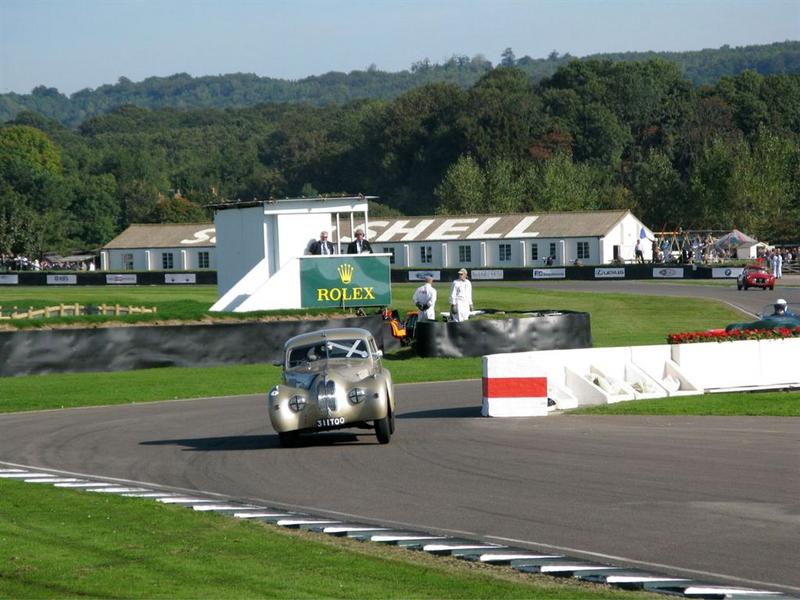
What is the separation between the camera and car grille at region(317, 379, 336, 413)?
17.5 metres

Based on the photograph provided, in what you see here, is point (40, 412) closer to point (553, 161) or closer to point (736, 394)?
point (736, 394)

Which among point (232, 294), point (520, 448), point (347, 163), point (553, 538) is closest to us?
point (553, 538)

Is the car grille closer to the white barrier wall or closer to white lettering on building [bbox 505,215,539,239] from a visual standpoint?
the white barrier wall

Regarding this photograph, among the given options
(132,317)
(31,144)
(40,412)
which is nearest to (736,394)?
(40,412)

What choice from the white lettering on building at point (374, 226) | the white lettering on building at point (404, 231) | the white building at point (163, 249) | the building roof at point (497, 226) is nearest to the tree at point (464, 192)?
the white lettering on building at point (374, 226)

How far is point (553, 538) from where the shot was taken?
1102 centimetres

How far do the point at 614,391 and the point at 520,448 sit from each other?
610cm

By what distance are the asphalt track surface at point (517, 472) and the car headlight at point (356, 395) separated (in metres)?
0.71

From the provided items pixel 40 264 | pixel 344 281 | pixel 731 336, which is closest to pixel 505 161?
pixel 40 264

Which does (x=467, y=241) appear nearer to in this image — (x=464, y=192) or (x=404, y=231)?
(x=404, y=231)

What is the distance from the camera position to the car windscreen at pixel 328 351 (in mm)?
18969

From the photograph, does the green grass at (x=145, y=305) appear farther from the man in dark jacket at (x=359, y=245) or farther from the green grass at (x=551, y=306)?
the man in dark jacket at (x=359, y=245)

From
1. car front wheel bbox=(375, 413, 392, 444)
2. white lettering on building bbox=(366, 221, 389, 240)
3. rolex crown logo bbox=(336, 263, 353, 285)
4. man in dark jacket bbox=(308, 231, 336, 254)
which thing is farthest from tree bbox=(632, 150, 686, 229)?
car front wheel bbox=(375, 413, 392, 444)

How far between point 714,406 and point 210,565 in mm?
13004
